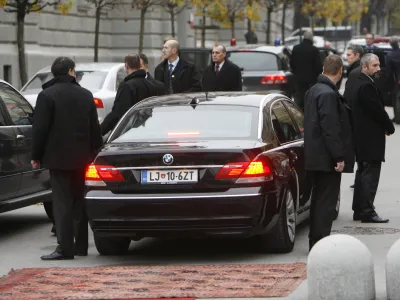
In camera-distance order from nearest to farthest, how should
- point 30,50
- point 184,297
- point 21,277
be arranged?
point 184,297 → point 21,277 → point 30,50

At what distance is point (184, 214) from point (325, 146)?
1.36 metres

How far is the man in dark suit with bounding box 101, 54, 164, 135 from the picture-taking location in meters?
13.1

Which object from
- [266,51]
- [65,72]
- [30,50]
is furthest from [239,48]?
[65,72]

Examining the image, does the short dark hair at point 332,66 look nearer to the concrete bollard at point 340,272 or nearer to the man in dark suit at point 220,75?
the concrete bollard at point 340,272

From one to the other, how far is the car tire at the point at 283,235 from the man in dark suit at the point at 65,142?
1.62 meters

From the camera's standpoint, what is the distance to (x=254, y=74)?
27.7 m

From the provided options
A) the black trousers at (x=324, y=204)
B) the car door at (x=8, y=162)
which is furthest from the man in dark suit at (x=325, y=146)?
the car door at (x=8, y=162)

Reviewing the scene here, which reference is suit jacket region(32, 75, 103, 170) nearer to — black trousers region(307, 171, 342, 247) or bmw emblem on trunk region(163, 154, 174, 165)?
bmw emblem on trunk region(163, 154, 174, 165)

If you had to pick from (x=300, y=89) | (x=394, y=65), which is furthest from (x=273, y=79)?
(x=394, y=65)

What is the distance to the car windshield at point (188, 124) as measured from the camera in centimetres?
1087

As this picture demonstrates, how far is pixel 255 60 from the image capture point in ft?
92.5

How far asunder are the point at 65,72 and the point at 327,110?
2300 millimetres

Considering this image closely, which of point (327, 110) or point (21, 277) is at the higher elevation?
point (327, 110)

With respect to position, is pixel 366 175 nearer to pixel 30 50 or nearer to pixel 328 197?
pixel 328 197
